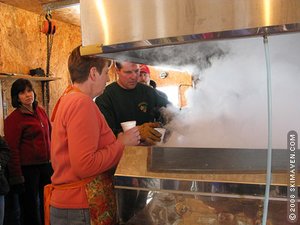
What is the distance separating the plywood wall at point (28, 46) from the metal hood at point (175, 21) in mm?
2302

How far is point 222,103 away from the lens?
2.91 feet

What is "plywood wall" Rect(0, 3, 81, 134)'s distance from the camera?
2.73 m

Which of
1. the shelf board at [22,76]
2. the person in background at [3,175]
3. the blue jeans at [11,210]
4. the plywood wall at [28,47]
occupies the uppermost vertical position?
the plywood wall at [28,47]

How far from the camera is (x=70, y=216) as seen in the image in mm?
A: 1011

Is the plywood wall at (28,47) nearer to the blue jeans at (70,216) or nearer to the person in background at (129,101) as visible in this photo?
the person in background at (129,101)

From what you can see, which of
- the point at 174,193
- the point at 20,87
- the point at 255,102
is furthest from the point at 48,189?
the point at 20,87

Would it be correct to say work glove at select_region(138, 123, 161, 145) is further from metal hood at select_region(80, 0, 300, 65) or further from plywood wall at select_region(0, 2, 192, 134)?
plywood wall at select_region(0, 2, 192, 134)

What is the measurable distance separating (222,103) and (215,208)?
1.02 feet

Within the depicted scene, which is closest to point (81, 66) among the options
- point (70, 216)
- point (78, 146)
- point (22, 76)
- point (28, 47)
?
point (78, 146)

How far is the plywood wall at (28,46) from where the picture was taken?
273 centimetres

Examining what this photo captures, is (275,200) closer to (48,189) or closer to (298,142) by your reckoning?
(298,142)

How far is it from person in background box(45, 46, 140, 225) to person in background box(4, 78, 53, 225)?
4.21ft

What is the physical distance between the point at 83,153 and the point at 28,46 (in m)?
2.31

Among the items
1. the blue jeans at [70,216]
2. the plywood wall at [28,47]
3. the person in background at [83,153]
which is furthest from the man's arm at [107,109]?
the plywood wall at [28,47]
